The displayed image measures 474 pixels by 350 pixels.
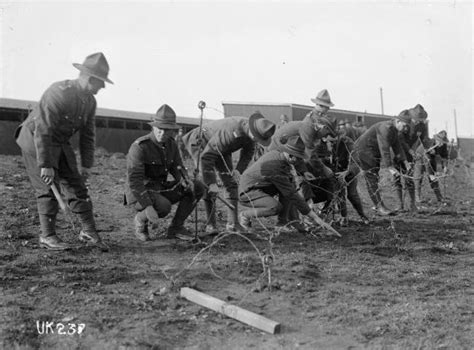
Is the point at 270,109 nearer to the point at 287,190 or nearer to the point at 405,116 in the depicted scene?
the point at 405,116

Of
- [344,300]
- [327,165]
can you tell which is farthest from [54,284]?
[327,165]

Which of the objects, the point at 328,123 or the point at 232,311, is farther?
the point at 328,123

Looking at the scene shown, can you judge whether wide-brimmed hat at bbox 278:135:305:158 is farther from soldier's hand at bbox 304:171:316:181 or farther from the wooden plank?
the wooden plank

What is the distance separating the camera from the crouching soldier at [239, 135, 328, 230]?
17.5 ft

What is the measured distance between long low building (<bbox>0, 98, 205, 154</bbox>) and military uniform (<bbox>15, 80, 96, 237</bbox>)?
45.6 ft

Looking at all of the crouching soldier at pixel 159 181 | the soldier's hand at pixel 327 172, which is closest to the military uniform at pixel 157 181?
the crouching soldier at pixel 159 181

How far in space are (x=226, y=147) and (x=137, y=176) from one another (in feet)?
3.73

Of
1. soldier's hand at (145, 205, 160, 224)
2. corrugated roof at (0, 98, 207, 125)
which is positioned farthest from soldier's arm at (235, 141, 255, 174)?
corrugated roof at (0, 98, 207, 125)

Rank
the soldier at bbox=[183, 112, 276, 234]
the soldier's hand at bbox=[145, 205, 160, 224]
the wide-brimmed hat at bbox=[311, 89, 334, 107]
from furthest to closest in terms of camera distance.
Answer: the wide-brimmed hat at bbox=[311, 89, 334, 107], the soldier at bbox=[183, 112, 276, 234], the soldier's hand at bbox=[145, 205, 160, 224]

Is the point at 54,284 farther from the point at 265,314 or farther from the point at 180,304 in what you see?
the point at 265,314

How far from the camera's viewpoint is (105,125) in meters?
21.4

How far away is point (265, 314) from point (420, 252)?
100 inches

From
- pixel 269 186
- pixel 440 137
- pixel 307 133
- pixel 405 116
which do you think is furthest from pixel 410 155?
pixel 269 186

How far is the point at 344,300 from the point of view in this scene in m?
3.63
